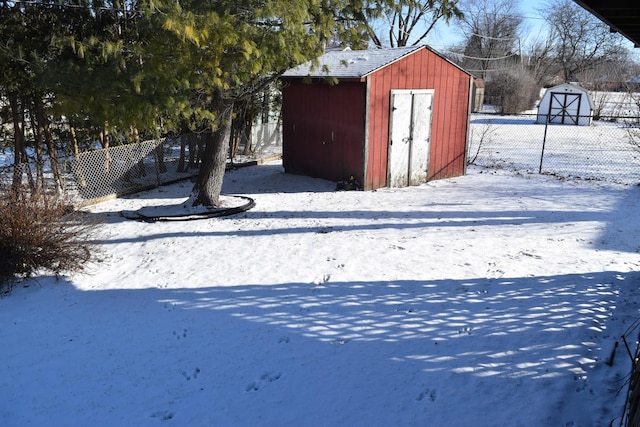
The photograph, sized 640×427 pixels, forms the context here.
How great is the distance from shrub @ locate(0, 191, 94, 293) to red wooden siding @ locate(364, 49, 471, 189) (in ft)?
21.0

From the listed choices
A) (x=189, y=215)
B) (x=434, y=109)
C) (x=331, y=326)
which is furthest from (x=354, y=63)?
(x=331, y=326)

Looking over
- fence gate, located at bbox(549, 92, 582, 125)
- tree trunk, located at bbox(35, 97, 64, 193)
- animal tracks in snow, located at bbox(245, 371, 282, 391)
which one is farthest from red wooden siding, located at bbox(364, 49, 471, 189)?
fence gate, located at bbox(549, 92, 582, 125)

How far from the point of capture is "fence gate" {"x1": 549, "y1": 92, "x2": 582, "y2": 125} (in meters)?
29.5

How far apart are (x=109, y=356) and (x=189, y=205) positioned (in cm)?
513

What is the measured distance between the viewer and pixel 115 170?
10.6m

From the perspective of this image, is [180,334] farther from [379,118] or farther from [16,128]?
[379,118]

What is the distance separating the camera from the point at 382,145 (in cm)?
1114

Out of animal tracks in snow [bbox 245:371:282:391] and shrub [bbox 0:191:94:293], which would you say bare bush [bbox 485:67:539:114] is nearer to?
shrub [bbox 0:191:94:293]

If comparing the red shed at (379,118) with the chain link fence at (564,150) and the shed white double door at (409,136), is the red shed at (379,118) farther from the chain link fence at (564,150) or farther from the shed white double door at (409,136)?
the chain link fence at (564,150)

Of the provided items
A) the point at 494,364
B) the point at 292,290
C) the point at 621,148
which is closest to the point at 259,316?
the point at 292,290

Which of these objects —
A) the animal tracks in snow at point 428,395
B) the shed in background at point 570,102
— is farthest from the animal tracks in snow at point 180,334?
the shed in background at point 570,102

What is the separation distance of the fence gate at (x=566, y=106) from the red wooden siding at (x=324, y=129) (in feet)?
73.2

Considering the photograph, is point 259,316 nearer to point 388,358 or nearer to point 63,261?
point 388,358

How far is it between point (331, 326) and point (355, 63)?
26.2 feet
